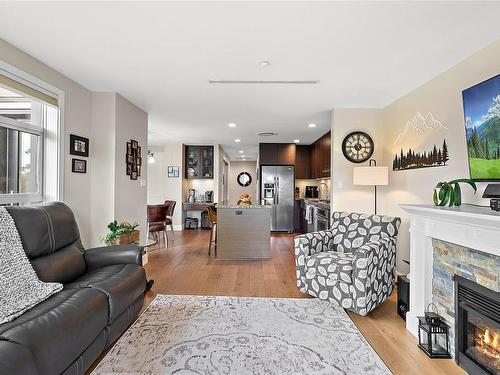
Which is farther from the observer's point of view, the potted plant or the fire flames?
the potted plant

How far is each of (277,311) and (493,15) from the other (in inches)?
114

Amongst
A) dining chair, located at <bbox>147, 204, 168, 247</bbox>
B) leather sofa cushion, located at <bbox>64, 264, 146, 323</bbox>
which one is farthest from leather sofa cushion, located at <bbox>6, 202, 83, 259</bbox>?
dining chair, located at <bbox>147, 204, 168, 247</bbox>

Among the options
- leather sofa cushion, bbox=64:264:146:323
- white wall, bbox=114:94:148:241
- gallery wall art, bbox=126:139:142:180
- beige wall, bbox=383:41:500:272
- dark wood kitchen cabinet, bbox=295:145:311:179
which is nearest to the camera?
leather sofa cushion, bbox=64:264:146:323

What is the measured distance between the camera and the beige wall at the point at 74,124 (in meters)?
2.92

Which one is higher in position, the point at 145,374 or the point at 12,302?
the point at 12,302

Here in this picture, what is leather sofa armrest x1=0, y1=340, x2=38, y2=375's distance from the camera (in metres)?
1.19

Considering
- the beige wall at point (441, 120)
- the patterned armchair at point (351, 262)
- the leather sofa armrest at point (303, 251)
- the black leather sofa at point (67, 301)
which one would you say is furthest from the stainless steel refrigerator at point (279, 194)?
the black leather sofa at point (67, 301)

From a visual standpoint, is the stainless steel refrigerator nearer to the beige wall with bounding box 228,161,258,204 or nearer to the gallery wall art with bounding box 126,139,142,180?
the gallery wall art with bounding box 126,139,142,180

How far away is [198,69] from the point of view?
2916 mm

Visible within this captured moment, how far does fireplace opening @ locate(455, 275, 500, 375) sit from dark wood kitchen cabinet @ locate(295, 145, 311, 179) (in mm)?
5687

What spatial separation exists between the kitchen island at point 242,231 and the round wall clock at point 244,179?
706cm

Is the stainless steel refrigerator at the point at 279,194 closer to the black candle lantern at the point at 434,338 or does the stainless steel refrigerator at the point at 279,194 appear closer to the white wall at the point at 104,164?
the white wall at the point at 104,164

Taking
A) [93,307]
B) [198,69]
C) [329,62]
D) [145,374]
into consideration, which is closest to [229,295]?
[145,374]

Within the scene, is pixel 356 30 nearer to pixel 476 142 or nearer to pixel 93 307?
pixel 476 142
